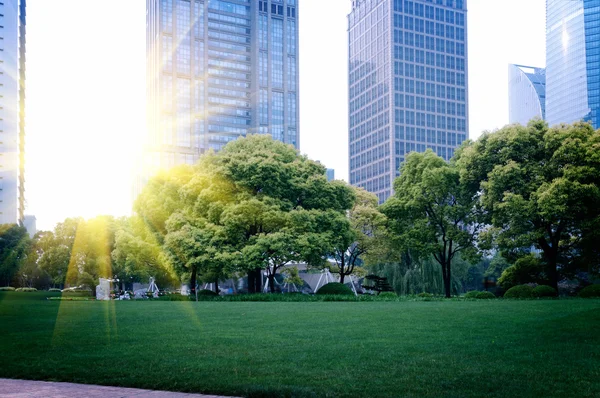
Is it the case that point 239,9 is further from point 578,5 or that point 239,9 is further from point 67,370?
point 67,370

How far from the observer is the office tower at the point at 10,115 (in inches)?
4455

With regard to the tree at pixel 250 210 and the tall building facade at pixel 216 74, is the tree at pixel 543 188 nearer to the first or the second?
the tree at pixel 250 210

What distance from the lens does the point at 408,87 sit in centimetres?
16288

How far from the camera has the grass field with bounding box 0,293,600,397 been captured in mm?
6938

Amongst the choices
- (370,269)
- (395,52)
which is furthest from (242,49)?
(370,269)

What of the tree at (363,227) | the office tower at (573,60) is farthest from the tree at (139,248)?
the office tower at (573,60)

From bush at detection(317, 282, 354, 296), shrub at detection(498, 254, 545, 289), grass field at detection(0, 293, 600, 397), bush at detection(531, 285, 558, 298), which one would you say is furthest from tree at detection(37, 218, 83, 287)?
grass field at detection(0, 293, 600, 397)

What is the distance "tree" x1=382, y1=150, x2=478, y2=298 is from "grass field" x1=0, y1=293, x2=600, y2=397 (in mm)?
25799

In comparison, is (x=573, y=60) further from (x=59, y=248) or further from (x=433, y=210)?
(x=59, y=248)

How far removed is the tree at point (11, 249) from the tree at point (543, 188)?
57.8m

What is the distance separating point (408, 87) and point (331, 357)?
16081 cm

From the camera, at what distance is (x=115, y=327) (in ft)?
50.5

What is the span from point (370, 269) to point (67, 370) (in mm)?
44799

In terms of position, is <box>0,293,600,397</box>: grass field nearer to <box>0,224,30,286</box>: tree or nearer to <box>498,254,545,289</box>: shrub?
<box>498,254,545,289</box>: shrub
